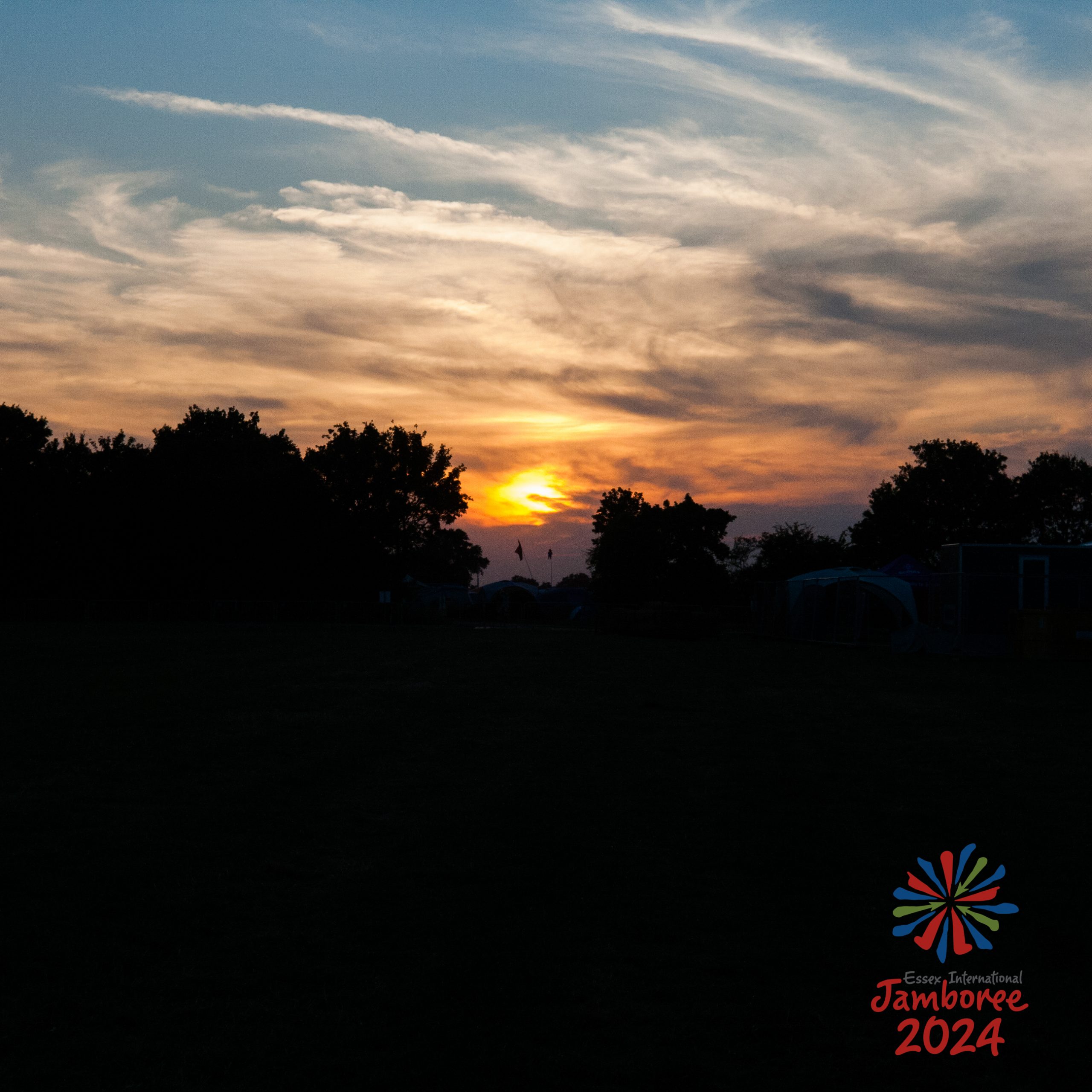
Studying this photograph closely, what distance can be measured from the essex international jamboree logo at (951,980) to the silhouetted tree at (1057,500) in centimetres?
9566

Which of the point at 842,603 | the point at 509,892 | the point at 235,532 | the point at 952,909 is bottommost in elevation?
the point at 509,892

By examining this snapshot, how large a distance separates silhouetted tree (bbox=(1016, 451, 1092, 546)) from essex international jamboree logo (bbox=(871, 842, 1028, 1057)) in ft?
314

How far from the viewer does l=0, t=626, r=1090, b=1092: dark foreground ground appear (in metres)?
4.87

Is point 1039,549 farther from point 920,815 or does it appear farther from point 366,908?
point 366,908

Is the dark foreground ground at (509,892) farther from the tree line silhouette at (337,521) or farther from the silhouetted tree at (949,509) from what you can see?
the silhouetted tree at (949,509)

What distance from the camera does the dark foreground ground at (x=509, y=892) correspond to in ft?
16.0

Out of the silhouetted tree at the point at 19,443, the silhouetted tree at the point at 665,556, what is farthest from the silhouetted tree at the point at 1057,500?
the silhouetted tree at the point at 19,443

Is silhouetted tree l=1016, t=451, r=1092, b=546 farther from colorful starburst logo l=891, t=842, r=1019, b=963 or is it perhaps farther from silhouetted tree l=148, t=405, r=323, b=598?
colorful starburst logo l=891, t=842, r=1019, b=963

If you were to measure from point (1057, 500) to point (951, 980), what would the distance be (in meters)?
98.4

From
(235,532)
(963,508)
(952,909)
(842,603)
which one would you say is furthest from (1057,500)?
(952,909)

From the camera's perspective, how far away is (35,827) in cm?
898

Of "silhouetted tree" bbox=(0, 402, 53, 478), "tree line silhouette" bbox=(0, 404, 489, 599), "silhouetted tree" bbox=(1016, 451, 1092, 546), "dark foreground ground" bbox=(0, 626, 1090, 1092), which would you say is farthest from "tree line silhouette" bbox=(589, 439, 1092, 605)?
"dark foreground ground" bbox=(0, 626, 1090, 1092)

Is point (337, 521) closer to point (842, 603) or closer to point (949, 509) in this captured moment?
point (842, 603)

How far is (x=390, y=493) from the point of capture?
84.2 meters
